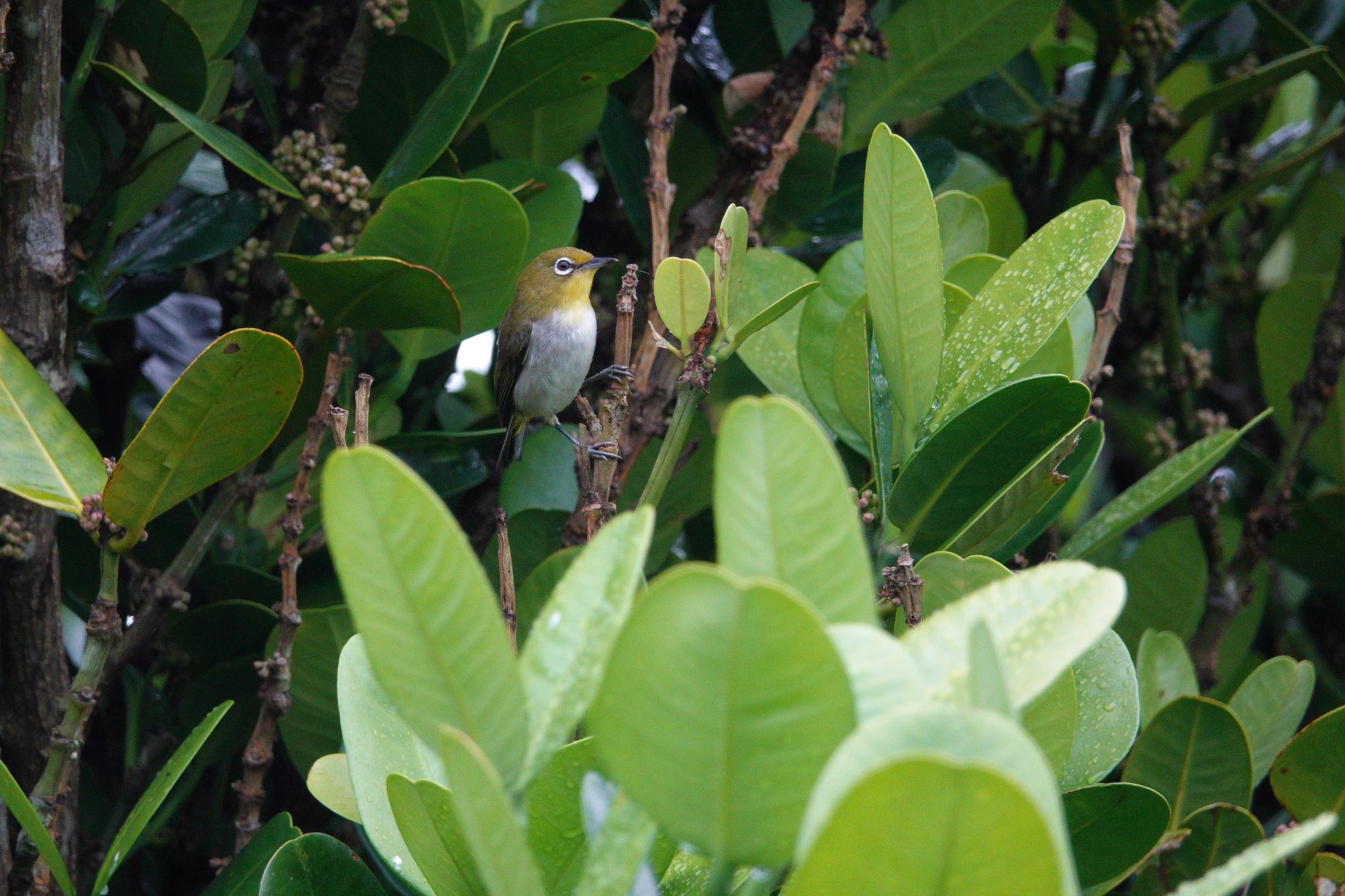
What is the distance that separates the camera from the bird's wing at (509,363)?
118 inches

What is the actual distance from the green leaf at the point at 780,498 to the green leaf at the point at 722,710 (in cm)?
9

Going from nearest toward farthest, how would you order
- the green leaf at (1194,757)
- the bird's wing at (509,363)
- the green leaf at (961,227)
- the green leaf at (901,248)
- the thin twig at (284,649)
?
the green leaf at (901,248)
the green leaf at (1194,757)
the thin twig at (284,649)
the green leaf at (961,227)
the bird's wing at (509,363)

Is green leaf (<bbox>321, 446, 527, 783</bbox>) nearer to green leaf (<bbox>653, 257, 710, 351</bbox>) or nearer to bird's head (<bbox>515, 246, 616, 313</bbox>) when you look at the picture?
green leaf (<bbox>653, 257, 710, 351</bbox>)

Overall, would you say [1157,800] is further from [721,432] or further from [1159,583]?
[1159,583]

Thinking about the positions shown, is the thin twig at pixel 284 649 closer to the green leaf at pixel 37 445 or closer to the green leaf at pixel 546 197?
the green leaf at pixel 37 445

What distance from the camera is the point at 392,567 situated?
0.68 metres

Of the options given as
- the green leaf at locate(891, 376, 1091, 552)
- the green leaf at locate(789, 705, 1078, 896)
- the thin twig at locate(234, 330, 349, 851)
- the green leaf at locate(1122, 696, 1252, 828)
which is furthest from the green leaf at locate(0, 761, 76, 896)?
the green leaf at locate(1122, 696, 1252, 828)

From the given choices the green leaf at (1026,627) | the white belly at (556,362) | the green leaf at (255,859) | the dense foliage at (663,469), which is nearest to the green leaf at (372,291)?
the dense foliage at (663,469)

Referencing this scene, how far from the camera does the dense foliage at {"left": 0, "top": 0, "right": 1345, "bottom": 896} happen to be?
0.67 metres

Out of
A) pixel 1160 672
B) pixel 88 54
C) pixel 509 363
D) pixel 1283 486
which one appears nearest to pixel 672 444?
pixel 1160 672

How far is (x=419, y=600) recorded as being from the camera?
68cm

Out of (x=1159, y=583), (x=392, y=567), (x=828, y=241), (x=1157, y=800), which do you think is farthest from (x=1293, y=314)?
(x=392, y=567)

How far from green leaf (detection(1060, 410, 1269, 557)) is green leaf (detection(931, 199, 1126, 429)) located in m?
0.35

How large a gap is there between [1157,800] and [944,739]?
2.41ft
